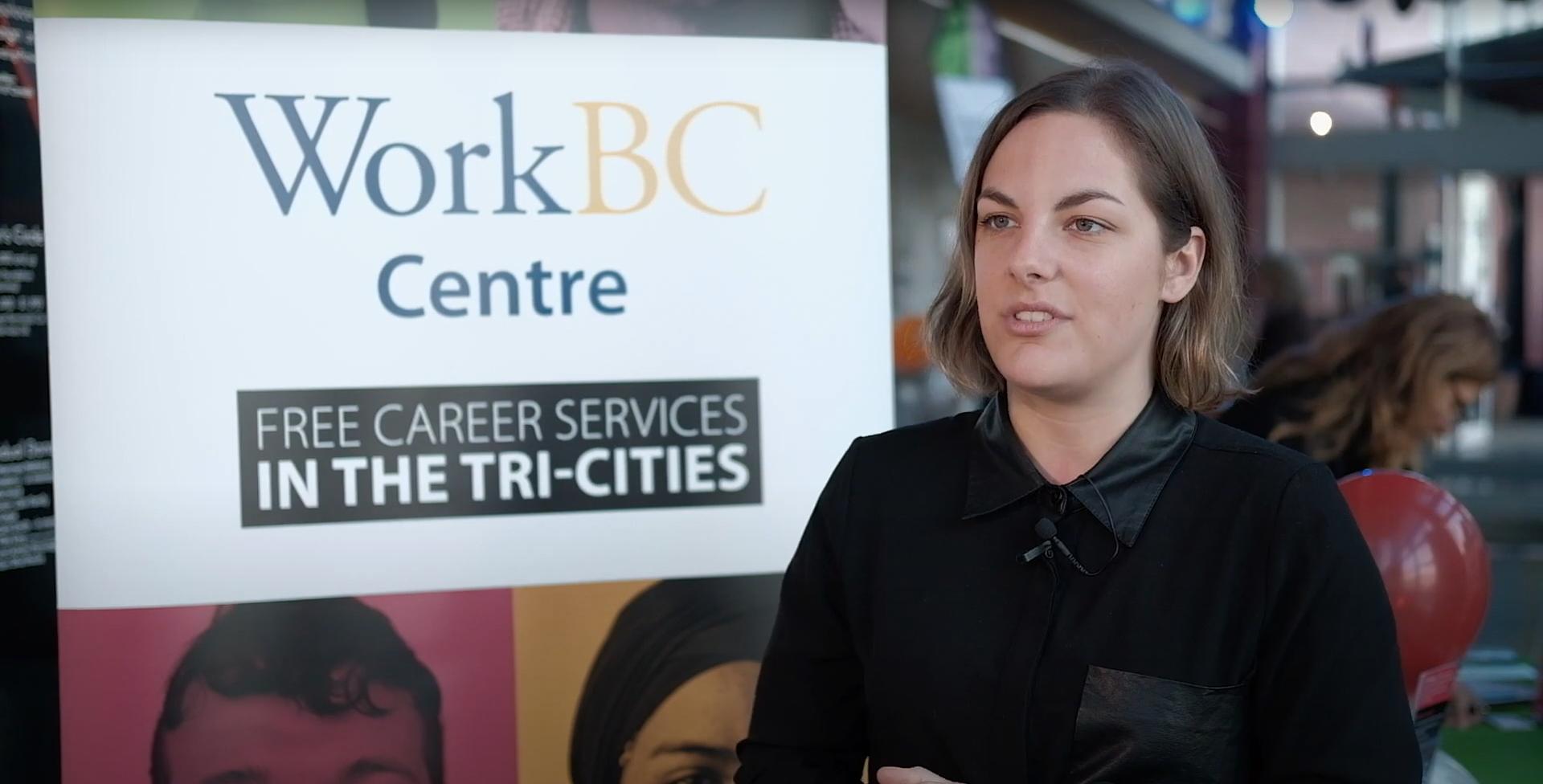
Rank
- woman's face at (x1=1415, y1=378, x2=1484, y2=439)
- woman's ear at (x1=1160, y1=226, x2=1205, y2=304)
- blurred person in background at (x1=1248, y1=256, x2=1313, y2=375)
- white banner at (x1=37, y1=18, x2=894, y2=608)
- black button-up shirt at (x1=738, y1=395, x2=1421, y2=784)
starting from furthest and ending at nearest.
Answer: blurred person in background at (x1=1248, y1=256, x2=1313, y2=375) < woman's face at (x1=1415, y1=378, x2=1484, y2=439) < white banner at (x1=37, y1=18, x2=894, y2=608) < woman's ear at (x1=1160, y1=226, x2=1205, y2=304) < black button-up shirt at (x1=738, y1=395, x2=1421, y2=784)

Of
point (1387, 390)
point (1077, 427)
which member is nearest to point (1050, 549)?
point (1077, 427)

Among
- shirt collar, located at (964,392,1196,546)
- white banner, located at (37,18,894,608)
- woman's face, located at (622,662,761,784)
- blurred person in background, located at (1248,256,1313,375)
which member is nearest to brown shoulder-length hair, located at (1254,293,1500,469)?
white banner, located at (37,18,894,608)

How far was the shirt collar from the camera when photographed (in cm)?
120

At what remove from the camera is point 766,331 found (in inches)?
78.3

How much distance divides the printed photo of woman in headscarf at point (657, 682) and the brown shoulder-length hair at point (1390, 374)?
1391mm

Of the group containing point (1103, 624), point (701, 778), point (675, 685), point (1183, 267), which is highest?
point (1183, 267)

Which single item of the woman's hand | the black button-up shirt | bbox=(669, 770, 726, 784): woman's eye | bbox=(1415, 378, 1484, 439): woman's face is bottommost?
bbox=(669, 770, 726, 784): woman's eye

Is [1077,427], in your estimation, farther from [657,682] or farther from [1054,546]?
[657,682]

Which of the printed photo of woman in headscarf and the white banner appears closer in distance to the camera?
the white banner

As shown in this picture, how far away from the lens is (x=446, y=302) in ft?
6.15

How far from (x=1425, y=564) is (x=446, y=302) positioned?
1.50m

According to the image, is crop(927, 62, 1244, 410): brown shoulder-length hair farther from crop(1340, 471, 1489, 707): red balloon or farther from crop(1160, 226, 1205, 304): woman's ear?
crop(1340, 471, 1489, 707): red balloon

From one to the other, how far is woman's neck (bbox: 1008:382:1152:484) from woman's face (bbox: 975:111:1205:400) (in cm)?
3

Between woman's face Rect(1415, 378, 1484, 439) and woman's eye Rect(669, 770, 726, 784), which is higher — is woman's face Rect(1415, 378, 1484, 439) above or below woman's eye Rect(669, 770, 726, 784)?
above
